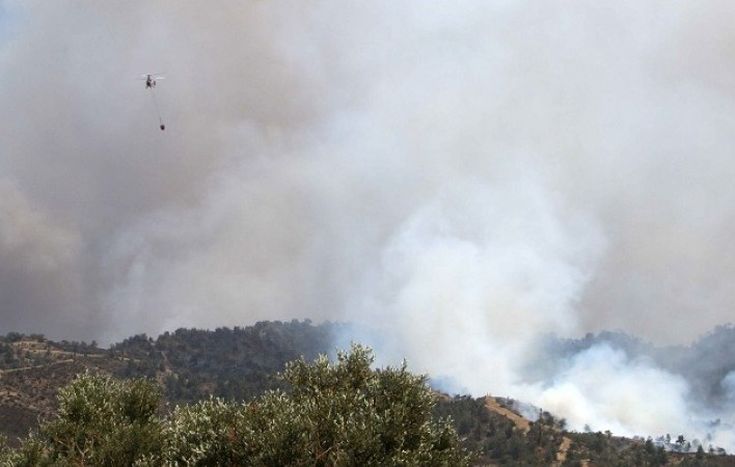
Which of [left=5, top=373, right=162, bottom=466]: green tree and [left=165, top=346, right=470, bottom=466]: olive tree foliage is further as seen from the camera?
[left=5, top=373, right=162, bottom=466]: green tree

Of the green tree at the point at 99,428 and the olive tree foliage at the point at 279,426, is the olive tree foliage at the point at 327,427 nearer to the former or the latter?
the olive tree foliage at the point at 279,426

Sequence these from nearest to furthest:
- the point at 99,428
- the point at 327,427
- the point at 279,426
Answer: the point at 279,426, the point at 327,427, the point at 99,428

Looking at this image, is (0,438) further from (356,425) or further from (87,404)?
(356,425)

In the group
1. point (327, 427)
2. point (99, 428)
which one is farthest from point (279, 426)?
point (99, 428)

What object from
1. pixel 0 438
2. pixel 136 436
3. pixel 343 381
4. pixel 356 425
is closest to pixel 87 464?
pixel 136 436

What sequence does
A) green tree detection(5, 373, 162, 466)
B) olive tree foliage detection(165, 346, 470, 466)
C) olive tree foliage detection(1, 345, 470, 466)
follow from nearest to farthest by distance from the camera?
olive tree foliage detection(165, 346, 470, 466) → olive tree foliage detection(1, 345, 470, 466) → green tree detection(5, 373, 162, 466)

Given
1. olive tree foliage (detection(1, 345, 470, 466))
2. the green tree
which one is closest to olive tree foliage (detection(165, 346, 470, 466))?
olive tree foliage (detection(1, 345, 470, 466))

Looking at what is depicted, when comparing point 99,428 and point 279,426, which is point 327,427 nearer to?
point 279,426

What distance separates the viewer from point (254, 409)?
2133 inches

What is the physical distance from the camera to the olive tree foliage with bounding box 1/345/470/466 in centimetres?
4878

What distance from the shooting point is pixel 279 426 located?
48.6 meters

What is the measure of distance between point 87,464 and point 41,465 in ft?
17.5

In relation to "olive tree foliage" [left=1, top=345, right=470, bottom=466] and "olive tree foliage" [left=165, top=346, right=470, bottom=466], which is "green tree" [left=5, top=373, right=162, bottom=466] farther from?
"olive tree foliage" [left=165, top=346, right=470, bottom=466]

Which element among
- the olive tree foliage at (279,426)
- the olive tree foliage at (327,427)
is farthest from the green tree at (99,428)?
the olive tree foliage at (327,427)
